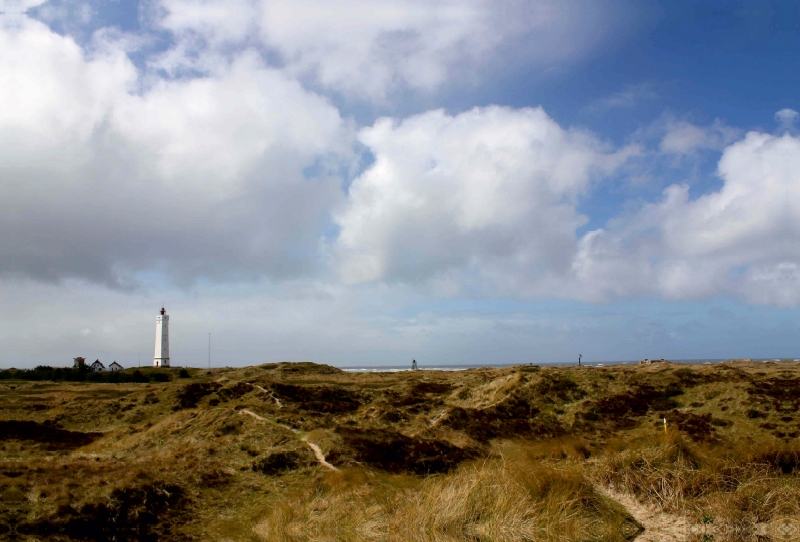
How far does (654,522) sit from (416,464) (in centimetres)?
1221

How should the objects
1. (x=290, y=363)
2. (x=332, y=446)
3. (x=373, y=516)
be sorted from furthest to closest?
1. (x=290, y=363)
2. (x=332, y=446)
3. (x=373, y=516)

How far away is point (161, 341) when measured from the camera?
104 metres

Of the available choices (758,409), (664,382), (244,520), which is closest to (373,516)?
(244,520)

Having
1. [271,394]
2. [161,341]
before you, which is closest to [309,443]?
[271,394]

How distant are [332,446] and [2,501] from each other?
11.0 metres

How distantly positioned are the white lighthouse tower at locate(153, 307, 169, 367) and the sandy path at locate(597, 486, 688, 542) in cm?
10699

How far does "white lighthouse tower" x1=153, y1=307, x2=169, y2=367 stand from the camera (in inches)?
4080

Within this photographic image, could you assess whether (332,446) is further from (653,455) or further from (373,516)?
(653,455)

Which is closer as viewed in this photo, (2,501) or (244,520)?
(2,501)

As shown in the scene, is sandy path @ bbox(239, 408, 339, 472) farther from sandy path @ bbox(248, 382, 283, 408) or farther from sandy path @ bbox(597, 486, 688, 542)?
sandy path @ bbox(597, 486, 688, 542)

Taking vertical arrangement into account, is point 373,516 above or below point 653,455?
below

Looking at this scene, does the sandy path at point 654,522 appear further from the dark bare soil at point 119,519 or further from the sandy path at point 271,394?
the sandy path at point 271,394

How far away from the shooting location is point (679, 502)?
10422 millimetres

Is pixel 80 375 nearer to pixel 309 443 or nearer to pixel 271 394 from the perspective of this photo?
pixel 271 394
